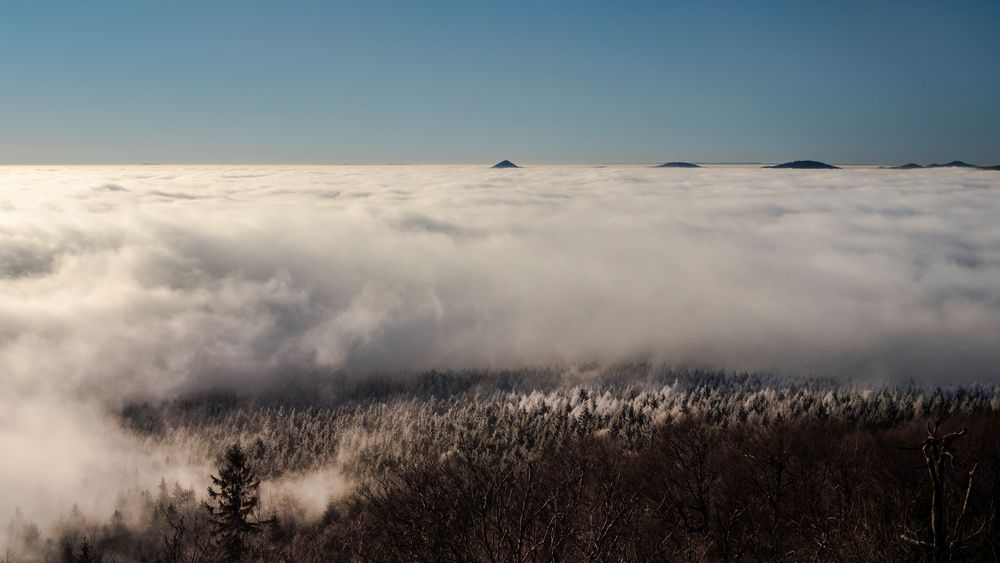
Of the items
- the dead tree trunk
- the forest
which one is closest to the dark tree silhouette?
the forest

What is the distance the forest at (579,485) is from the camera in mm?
Answer: 19672

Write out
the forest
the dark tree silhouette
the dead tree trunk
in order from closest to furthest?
1. the dead tree trunk
2. the forest
3. the dark tree silhouette

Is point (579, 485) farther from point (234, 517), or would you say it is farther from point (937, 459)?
point (234, 517)

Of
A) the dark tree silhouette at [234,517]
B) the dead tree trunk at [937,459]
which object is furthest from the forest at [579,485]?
the dark tree silhouette at [234,517]

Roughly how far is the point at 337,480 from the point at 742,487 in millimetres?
101763

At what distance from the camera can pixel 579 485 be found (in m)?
26.2

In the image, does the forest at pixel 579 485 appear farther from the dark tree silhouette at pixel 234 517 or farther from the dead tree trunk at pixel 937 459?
the dark tree silhouette at pixel 234 517

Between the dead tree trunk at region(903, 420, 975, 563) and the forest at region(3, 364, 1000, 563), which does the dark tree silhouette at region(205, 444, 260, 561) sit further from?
the dead tree trunk at region(903, 420, 975, 563)

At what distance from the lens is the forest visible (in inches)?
774

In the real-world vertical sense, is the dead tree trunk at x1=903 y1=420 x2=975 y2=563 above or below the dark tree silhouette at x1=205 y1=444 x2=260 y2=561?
above

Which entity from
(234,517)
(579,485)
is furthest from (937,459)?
(234,517)

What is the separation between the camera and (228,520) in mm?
59719

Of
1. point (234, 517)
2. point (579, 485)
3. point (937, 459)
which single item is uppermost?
point (937, 459)

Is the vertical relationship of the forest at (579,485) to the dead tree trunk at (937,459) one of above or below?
below
